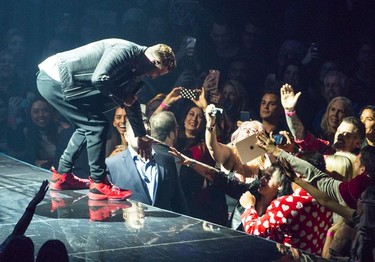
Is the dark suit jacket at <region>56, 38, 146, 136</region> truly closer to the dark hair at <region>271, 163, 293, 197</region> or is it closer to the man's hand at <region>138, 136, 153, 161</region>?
the man's hand at <region>138, 136, 153, 161</region>

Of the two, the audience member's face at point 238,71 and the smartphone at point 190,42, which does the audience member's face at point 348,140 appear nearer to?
the audience member's face at point 238,71

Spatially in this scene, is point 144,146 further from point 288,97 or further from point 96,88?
point 288,97

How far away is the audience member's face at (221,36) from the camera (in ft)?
16.8

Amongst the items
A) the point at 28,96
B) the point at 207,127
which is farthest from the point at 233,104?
the point at 28,96

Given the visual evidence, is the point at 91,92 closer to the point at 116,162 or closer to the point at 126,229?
the point at 126,229

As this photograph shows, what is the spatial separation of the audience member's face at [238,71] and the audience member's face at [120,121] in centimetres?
136

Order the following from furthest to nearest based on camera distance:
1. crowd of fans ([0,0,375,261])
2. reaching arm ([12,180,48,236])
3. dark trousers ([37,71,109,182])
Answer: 1. dark trousers ([37,71,109,182])
2. crowd of fans ([0,0,375,261])
3. reaching arm ([12,180,48,236])

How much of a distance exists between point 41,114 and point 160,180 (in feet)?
7.50

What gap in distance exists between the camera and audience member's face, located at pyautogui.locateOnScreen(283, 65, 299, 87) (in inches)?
177

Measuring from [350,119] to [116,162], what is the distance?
234 centimetres

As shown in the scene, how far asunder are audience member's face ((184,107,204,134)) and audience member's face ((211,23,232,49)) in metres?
0.68

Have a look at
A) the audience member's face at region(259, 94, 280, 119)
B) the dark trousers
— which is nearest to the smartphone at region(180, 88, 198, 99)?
the audience member's face at region(259, 94, 280, 119)

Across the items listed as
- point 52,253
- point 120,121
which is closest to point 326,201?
point 52,253

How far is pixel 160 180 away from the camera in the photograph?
5039mm
